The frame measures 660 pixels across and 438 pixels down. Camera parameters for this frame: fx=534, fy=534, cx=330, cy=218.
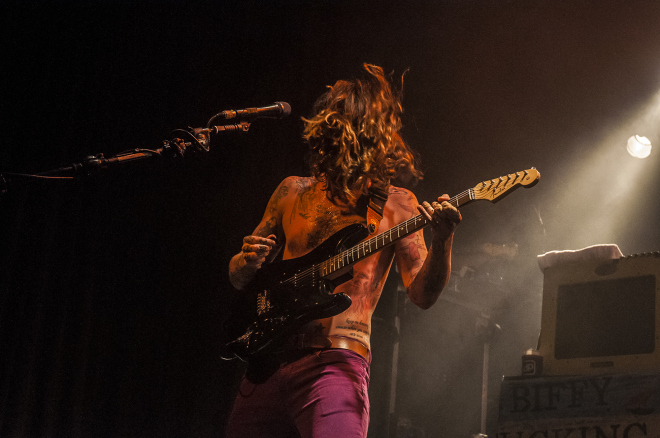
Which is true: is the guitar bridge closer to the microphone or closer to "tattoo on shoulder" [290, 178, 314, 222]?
"tattoo on shoulder" [290, 178, 314, 222]

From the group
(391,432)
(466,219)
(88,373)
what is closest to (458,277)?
(466,219)

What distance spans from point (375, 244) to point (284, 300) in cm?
45

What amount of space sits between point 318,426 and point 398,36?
410cm

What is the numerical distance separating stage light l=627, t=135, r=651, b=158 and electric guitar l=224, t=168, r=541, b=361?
14.9ft

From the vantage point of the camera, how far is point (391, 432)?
14.3 ft

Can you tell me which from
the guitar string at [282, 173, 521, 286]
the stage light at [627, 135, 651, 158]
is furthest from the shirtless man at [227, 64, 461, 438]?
the stage light at [627, 135, 651, 158]

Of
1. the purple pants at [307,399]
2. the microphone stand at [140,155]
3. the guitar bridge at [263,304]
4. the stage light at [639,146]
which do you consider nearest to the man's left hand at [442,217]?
the purple pants at [307,399]

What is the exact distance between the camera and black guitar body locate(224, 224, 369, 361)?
209 centimetres

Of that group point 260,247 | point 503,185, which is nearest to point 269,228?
point 260,247

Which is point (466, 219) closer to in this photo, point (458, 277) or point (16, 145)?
point (458, 277)

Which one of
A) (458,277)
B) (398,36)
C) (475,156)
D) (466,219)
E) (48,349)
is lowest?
(48,349)

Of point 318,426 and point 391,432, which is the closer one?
point 318,426

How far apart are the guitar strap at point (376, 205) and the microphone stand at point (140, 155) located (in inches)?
27.7

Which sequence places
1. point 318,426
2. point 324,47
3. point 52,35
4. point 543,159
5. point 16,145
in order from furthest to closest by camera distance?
point 543,159 → point 324,47 → point 52,35 → point 16,145 → point 318,426
